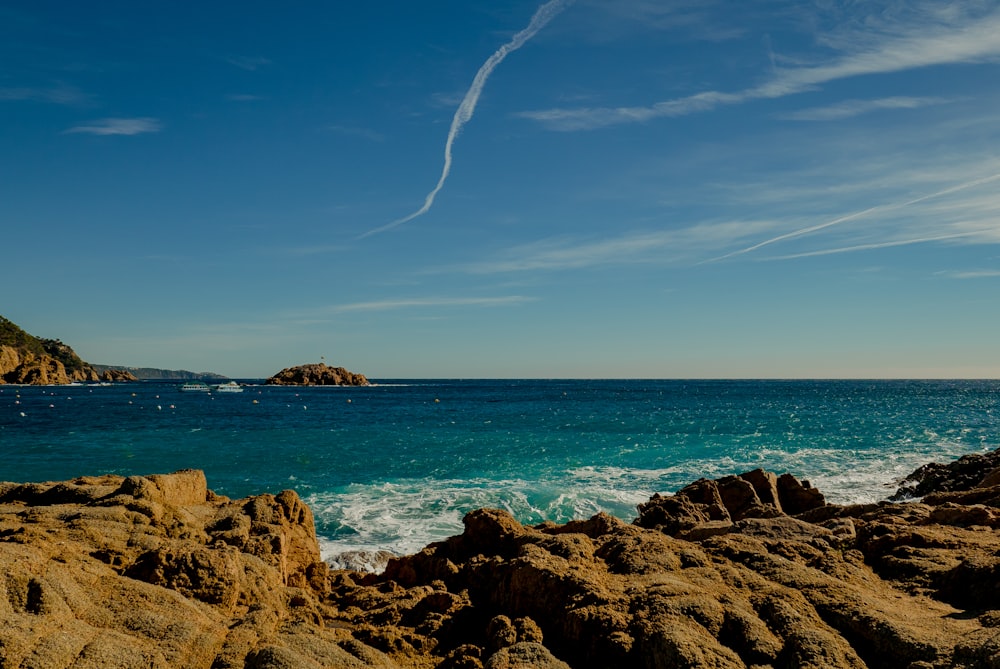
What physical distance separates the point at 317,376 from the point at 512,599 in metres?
163

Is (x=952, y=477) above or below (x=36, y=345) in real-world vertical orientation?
below

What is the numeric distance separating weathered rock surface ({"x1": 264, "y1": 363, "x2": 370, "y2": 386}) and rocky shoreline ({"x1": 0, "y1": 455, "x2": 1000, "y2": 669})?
6267 inches

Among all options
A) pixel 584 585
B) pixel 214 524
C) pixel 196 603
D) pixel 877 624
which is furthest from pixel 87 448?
pixel 877 624

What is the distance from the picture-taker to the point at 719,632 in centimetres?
537

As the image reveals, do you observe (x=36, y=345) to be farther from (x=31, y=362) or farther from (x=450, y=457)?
(x=450, y=457)

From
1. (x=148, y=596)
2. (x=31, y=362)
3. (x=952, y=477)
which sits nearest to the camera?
(x=148, y=596)

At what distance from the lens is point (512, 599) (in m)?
6.57

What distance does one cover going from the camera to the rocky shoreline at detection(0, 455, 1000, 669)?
16.4 feet

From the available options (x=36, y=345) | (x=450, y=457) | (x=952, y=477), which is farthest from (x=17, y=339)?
(x=952, y=477)

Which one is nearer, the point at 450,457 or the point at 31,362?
the point at 450,457

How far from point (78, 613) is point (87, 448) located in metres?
32.2

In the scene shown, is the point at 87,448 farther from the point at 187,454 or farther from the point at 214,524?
the point at 214,524

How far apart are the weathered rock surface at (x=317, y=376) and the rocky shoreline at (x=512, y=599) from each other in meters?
159

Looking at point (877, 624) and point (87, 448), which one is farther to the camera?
point (87, 448)
